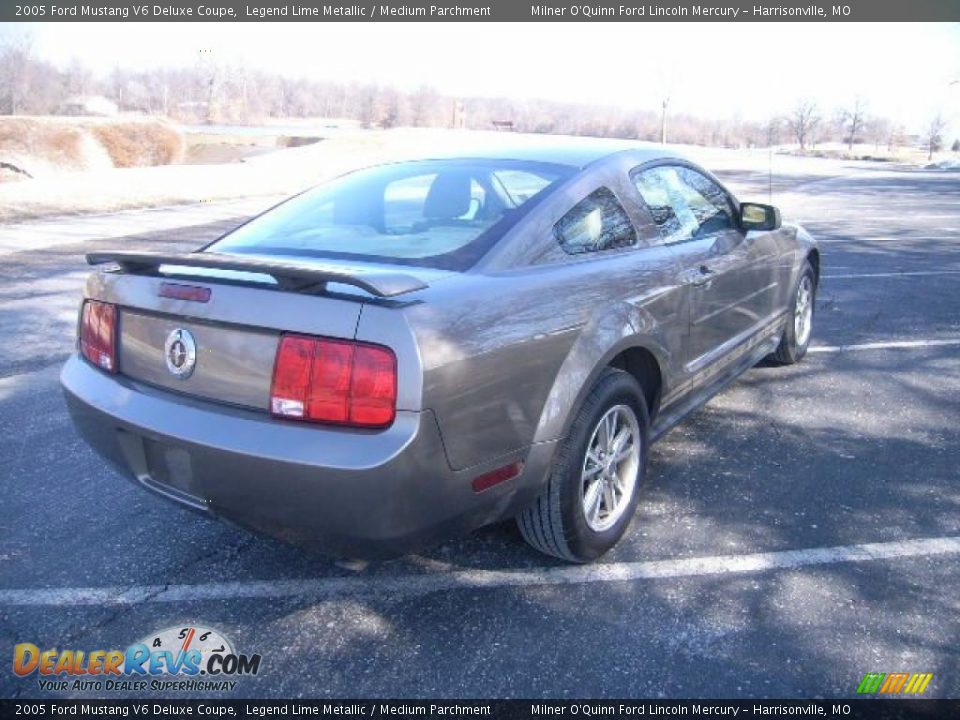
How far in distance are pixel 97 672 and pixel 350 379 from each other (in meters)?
1.25

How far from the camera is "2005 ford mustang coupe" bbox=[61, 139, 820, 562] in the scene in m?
2.24

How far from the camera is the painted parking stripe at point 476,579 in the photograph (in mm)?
2781

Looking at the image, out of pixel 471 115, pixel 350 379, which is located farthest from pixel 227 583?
pixel 471 115

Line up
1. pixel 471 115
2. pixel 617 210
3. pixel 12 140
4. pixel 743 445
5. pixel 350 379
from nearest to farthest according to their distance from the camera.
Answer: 1. pixel 350 379
2. pixel 617 210
3. pixel 743 445
4. pixel 12 140
5. pixel 471 115

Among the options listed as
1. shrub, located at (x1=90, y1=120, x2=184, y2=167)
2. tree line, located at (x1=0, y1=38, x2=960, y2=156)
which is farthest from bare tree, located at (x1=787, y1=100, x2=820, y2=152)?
tree line, located at (x1=0, y1=38, x2=960, y2=156)

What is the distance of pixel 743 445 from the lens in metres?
4.17

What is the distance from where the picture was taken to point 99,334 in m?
2.84

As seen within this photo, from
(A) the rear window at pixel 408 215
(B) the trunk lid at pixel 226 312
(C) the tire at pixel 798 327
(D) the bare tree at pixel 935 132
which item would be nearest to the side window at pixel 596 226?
(A) the rear window at pixel 408 215

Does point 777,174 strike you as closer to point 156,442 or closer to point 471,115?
point 156,442

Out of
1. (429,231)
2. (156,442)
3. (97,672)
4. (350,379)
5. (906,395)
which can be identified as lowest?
(97,672)

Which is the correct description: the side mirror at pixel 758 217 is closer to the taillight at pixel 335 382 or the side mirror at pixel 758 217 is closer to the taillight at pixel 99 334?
the taillight at pixel 335 382

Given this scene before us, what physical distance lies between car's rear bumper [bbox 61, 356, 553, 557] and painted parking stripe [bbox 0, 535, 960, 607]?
432 millimetres

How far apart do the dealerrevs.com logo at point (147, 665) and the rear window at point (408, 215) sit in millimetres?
1410

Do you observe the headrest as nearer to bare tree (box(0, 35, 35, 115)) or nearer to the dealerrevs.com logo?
the dealerrevs.com logo
